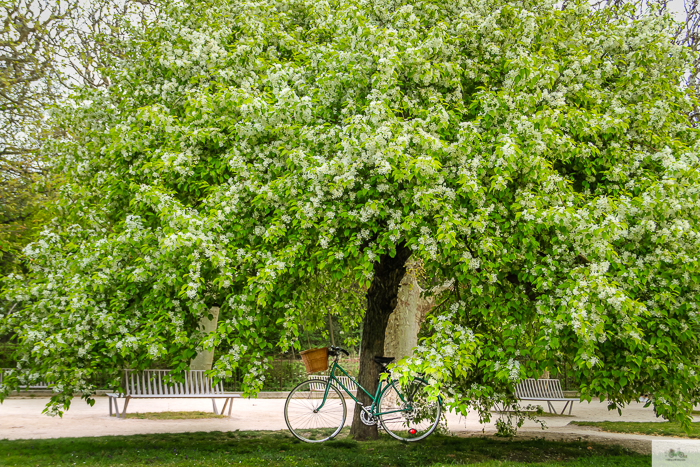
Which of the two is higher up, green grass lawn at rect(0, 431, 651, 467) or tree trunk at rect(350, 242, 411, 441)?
tree trunk at rect(350, 242, 411, 441)

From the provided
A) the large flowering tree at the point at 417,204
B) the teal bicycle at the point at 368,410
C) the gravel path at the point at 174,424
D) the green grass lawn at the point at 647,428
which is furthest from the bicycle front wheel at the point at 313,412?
the green grass lawn at the point at 647,428

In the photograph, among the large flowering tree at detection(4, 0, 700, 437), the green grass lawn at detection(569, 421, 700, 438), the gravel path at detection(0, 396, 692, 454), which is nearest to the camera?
the large flowering tree at detection(4, 0, 700, 437)

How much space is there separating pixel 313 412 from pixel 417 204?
3.51 m

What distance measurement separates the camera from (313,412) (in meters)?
7.05

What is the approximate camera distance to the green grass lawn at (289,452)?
6156mm

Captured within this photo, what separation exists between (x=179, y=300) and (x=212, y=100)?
2465 mm

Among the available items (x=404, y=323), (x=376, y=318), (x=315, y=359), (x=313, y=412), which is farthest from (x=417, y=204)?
(x=404, y=323)

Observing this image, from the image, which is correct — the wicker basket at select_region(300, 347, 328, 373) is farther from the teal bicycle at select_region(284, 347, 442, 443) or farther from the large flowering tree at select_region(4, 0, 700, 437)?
the large flowering tree at select_region(4, 0, 700, 437)

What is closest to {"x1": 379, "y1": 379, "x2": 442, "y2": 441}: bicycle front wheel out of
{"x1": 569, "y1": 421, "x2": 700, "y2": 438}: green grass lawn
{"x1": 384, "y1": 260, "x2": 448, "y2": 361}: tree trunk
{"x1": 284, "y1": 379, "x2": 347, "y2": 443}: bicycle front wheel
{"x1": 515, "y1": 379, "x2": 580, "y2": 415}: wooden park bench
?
{"x1": 284, "y1": 379, "x2": 347, "y2": 443}: bicycle front wheel

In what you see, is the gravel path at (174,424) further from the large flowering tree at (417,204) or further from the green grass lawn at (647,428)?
the large flowering tree at (417,204)

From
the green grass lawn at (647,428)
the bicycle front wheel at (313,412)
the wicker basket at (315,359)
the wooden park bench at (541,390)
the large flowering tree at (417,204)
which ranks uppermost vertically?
the large flowering tree at (417,204)

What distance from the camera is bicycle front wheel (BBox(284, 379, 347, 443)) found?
6855 mm

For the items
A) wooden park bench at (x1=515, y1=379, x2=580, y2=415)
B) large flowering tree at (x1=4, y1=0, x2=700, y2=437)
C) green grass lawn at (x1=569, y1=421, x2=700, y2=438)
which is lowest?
green grass lawn at (x1=569, y1=421, x2=700, y2=438)

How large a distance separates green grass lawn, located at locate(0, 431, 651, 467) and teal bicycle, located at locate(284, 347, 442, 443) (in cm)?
31
